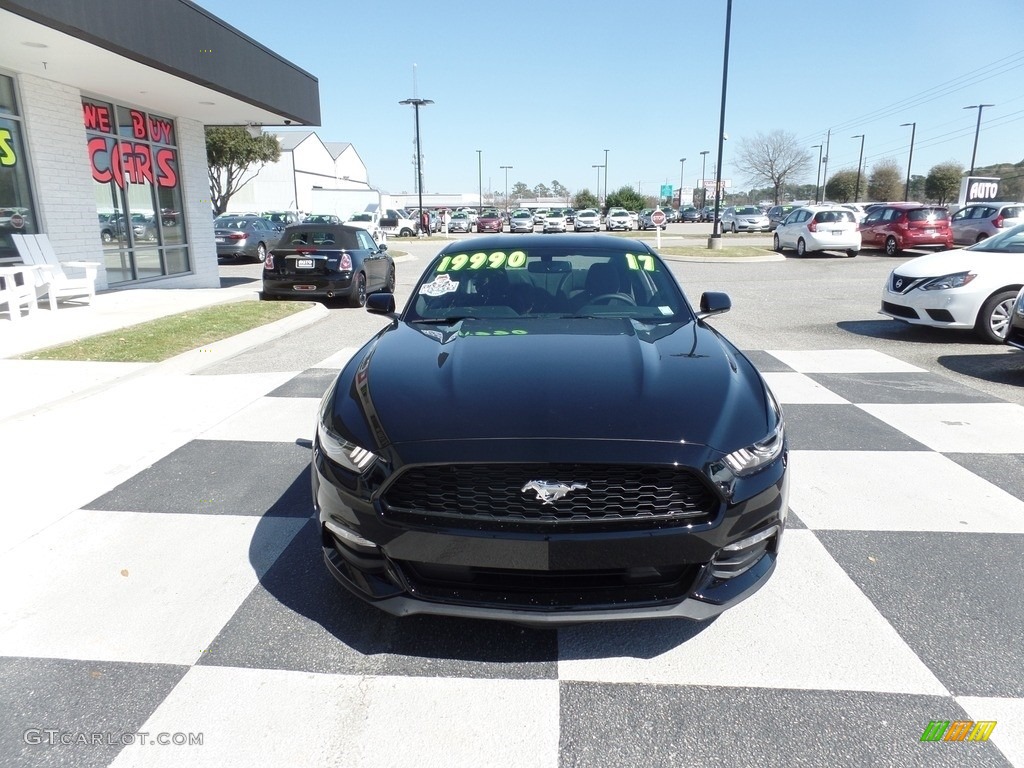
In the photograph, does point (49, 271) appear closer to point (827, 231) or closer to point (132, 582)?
point (132, 582)

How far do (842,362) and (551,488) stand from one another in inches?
251

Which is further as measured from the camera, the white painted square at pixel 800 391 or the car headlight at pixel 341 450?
the white painted square at pixel 800 391

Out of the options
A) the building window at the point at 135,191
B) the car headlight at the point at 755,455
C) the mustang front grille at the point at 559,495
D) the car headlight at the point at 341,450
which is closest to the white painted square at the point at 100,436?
the car headlight at the point at 341,450

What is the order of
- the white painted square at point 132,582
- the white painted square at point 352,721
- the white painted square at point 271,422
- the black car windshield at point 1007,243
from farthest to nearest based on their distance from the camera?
the black car windshield at point 1007,243, the white painted square at point 271,422, the white painted square at point 132,582, the white painted square at point 352,721

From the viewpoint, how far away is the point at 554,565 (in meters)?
2.30

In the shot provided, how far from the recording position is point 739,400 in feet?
9.01

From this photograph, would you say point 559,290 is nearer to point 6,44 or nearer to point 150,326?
point 150,326

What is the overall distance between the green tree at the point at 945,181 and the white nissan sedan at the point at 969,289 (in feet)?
228

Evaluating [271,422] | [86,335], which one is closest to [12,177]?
[86,335]

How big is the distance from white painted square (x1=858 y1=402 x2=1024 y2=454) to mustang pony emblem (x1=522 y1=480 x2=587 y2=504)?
3695 millimetres

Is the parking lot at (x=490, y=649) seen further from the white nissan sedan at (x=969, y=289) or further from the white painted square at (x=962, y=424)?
the white nissan sedan at (x=969, y=289)

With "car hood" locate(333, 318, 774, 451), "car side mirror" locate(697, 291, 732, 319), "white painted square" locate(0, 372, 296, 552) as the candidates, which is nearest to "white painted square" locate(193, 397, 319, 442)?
"white painted square" locate(0, 372, 296, 552)

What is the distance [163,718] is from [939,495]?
13.4 ft

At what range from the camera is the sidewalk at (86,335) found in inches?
244
